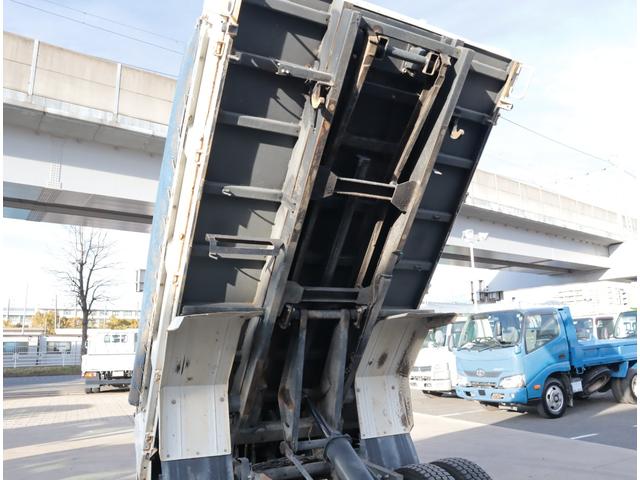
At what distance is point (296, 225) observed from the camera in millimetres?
3242

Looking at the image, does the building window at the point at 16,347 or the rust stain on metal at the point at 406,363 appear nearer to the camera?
the rust stain on metal at the point at 406,363

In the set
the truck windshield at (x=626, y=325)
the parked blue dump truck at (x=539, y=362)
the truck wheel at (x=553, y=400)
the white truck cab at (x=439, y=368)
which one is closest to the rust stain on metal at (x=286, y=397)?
the parked blue dump truck at (x=539, y=362)

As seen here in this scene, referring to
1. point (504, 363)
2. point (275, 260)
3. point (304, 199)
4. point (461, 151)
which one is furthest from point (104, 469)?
point (504, 363)

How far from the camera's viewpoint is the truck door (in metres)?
10.4

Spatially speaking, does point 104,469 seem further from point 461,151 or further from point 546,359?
point 546,359

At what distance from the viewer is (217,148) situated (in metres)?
3.19

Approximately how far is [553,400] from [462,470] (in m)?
8.33

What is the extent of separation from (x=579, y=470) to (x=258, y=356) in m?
4.85

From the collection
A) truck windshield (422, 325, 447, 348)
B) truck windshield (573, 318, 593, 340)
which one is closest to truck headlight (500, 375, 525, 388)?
truck windshield (573, 318, 593, 340)

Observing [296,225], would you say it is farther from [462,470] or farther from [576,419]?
[576,419]

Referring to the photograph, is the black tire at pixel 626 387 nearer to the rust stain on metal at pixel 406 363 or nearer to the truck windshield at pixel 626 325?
the truck windshield at pixel 626 325

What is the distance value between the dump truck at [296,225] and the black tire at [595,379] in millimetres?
8984

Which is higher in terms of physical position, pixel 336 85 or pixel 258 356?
pixel 336 85

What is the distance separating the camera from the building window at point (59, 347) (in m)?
34.1
